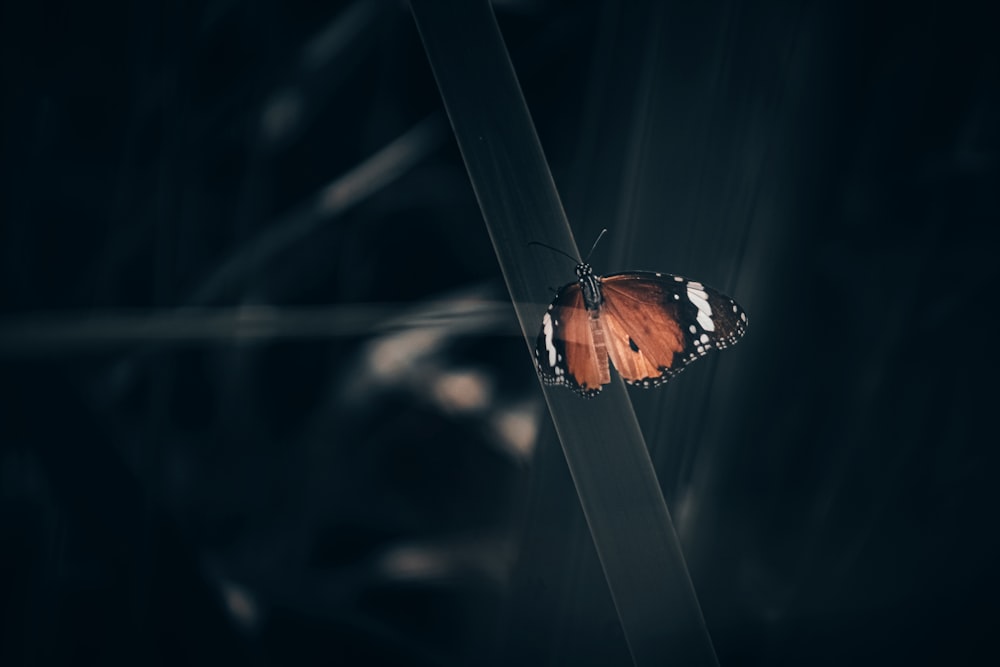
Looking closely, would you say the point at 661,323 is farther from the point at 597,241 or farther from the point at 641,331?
the point at 597,241

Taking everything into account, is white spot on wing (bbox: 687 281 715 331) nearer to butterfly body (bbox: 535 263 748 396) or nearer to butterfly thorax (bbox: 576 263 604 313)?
butterfly body (bbox: 535 263 748 396)

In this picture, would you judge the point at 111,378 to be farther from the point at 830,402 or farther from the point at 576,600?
the point at 830,402

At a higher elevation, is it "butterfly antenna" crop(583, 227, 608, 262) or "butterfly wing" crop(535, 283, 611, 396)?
"butterfly antenna" crop(583, 227, 608, 262)

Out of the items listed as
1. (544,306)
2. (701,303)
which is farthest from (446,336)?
(701,303)

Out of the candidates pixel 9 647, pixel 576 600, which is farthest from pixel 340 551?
pixel 9 647

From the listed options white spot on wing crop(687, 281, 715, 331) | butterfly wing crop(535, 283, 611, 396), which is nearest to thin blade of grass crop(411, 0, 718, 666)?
butterfly wing crop(535, 283, 611, 396)

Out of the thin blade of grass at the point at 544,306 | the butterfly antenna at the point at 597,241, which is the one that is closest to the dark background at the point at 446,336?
the butterfly antenna at the point at 597,241

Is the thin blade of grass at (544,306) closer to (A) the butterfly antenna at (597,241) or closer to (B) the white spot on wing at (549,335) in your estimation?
(B) the white spot on wing at (549,335)
